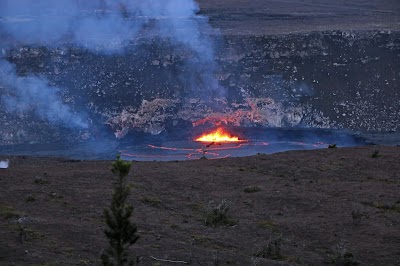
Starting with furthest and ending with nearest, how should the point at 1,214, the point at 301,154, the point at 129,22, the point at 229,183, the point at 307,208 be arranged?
the point at 129,22
the point at 301,154
the point at 229,183
the point at 307,208
the point at 1,214

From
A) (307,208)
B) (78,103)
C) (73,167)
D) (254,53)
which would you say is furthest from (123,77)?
(307,208)

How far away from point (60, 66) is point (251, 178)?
21510mm

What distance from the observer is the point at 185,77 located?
53938 millimetres

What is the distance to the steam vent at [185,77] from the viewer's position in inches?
1977

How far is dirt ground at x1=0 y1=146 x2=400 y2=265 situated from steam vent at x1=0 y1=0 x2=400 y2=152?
964 centimetres

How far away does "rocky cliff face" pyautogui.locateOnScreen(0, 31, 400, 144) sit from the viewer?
1993 inches

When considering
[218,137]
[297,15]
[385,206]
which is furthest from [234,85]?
[385,206]

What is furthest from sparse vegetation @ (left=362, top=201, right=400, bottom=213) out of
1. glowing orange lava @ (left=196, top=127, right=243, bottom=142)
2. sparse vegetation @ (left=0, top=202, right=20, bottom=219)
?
glowing orange lava @ (left=196, top=127, right=243, bottom=142)

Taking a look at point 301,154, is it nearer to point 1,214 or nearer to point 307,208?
point 307,208

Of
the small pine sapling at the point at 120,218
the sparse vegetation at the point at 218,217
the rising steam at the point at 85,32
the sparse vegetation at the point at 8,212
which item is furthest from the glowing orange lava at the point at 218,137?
the small pine sapling at the point at 120,218

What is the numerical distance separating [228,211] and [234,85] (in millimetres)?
23495

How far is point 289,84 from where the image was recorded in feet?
176

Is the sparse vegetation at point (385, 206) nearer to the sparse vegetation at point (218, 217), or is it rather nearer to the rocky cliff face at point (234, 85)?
the sparse vegetation at point (218, 217)

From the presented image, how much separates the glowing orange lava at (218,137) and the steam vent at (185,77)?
3.14 ft
